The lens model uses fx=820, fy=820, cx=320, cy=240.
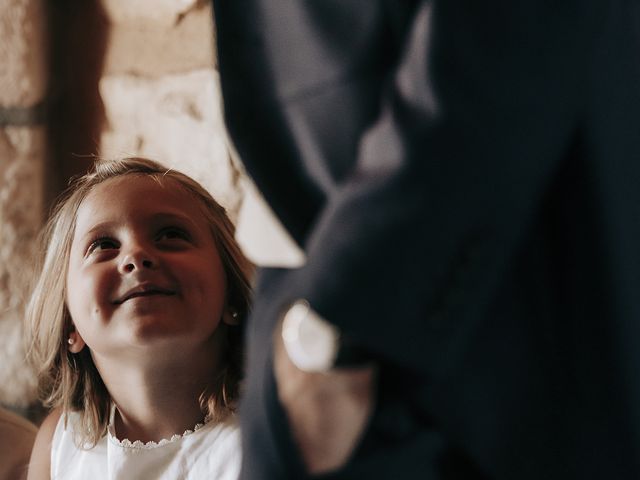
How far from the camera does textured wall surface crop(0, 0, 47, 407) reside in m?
1.46

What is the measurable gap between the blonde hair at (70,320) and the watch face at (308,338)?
76 centimetres

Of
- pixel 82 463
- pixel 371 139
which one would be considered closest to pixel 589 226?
→ pixel 371 139

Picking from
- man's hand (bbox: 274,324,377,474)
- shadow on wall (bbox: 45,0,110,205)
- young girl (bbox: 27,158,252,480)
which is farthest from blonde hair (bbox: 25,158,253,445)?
man's hand (bbox: 274,324,377,474)

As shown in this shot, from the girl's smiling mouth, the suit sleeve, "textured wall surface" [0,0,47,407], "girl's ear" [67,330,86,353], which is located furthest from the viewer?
"textured wall surface" [0,0,47,407]

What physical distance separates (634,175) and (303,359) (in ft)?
0.74

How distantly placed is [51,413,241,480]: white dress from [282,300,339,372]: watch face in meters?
0.72

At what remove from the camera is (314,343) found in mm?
445

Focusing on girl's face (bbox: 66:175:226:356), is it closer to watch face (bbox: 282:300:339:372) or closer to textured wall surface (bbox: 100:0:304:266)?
textured wall surface (bbox: 100:0:304:266)

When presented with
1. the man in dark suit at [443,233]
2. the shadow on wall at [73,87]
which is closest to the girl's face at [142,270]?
the shadow on wall at [73,87]

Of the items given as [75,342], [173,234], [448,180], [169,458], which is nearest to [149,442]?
[169,458]

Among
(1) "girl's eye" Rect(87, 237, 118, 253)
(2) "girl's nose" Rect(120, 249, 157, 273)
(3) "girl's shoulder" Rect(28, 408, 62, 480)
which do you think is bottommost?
(3) "girl's shoulder" Rect(28, 408, 62, 480)

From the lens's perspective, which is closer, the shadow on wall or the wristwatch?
the wristwatch

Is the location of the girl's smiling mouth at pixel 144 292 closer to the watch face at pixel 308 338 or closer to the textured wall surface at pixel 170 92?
the textured wall surface at pixel 170 92

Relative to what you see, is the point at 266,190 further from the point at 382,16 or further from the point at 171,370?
the point at 171,370
